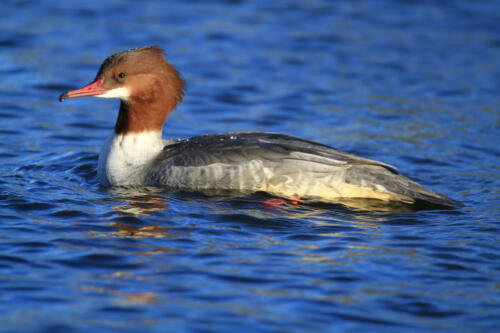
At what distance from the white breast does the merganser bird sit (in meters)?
0.01

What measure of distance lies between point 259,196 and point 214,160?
0.63m

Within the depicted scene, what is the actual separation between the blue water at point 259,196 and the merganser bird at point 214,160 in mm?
241

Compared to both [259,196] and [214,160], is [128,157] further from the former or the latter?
[259,196]

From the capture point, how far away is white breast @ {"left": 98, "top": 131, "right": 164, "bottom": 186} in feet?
28.6

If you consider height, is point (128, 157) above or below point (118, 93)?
below

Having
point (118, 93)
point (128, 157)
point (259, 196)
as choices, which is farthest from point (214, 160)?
point (118, 93)

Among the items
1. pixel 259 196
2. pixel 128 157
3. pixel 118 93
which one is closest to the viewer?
pixel 259 196

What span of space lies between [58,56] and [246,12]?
4574mm

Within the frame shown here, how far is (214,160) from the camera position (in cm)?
838

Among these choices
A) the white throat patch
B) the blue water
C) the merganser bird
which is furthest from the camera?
the white throat patch

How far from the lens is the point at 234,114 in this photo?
Result: 39.6 ft

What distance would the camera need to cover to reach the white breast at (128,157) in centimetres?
870

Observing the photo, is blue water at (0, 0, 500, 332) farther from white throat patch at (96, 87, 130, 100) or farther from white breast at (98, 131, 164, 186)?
white throat patch at (96, 87, 130, 100)

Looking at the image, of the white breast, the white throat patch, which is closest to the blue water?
the white breast
